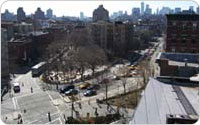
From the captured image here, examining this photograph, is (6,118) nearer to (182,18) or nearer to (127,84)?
(127,84)

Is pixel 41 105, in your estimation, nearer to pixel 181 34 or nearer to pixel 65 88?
pixel 65 88

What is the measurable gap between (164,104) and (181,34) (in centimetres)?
614

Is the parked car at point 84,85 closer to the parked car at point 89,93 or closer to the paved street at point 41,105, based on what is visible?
the paved street at point 41,105

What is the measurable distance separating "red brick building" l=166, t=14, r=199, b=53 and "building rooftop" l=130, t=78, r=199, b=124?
5574 mm

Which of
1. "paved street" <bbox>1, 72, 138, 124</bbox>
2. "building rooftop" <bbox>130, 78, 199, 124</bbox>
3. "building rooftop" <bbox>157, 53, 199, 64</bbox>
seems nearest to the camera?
"building rooftop" <bbox>130, 78, 199, 124</bbox>

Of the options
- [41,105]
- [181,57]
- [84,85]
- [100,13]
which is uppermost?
[100,13]

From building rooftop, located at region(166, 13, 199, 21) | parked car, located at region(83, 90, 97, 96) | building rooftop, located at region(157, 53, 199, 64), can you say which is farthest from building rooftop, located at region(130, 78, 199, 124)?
building rooftop, located at region(166, 13, 199, 21)

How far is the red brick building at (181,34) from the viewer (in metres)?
7.60

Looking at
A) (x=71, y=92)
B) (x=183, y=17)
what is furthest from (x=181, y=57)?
(x=183, y=17)

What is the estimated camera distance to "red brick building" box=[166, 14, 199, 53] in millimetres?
7602

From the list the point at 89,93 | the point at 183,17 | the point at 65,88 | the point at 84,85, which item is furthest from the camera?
the point at 183,17

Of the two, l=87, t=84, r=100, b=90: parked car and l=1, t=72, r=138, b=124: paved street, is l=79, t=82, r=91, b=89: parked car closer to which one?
l=87, t=84, r=100, b=90: parked car

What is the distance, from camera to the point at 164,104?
181 cm

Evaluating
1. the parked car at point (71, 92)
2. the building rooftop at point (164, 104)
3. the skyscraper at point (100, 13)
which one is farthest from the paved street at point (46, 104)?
the skyscraper at point (100, 13)
